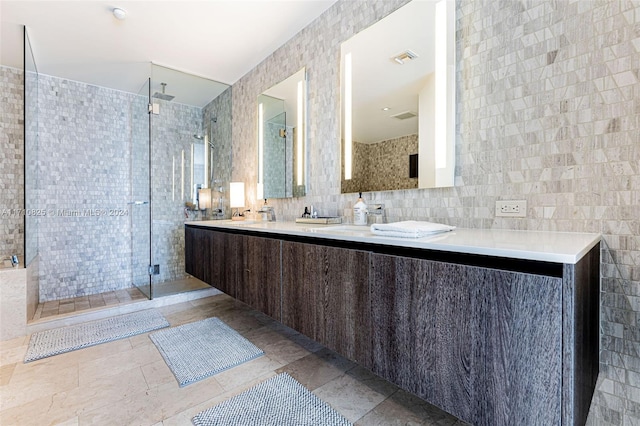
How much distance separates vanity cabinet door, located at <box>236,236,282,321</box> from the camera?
1.83 meters

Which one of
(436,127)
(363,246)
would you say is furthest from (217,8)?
(363,246)

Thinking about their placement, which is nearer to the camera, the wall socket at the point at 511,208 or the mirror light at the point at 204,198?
the wall socket at the point at 511,208

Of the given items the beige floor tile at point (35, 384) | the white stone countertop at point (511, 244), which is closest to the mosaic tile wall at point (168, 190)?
the beige floor tile at point (35, 384)

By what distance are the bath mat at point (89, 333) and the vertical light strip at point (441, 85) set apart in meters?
2.51

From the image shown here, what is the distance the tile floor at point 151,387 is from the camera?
142 centimetres

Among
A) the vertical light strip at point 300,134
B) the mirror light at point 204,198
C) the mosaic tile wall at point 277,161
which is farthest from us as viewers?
the mirror light at point 204,198

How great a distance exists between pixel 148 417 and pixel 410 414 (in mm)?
1237

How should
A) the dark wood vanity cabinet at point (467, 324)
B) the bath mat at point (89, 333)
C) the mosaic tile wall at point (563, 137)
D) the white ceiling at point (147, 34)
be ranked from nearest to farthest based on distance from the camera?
the dark wood vanity cabinet at point (467, 324)
the mosaic tile wall at point (563, 137)
the bath mat at point (89, 333)
the white ceiling at point (147, 34)

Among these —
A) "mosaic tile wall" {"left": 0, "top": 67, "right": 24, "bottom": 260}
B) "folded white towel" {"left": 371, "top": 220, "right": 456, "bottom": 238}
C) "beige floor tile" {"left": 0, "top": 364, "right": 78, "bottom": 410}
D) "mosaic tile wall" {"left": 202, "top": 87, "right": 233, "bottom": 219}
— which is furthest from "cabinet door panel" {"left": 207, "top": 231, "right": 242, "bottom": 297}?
"mosaic tile wall" {"left": 0, "top": 67, "right": 24, "bottom": 260}

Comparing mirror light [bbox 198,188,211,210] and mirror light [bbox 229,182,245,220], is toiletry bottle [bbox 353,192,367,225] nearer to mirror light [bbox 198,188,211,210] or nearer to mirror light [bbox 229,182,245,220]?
mirror light [bbox 229,182,245,220]

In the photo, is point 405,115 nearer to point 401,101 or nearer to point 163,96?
point 401,101

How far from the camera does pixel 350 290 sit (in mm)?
1345

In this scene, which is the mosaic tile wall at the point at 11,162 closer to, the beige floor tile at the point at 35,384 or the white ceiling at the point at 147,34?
the white ceiling at the point at 147,34

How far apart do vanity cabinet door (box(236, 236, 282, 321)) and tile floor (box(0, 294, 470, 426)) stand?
360 millimetres
